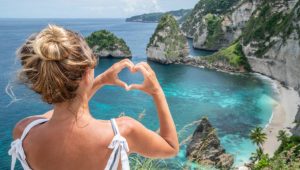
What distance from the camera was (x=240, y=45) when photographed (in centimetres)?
9412

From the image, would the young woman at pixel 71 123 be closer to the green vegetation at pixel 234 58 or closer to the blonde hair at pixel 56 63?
the blonde hair at pixel 56 63

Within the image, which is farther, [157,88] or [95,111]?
[95,111]

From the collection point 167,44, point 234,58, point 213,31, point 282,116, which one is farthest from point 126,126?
point 213,31

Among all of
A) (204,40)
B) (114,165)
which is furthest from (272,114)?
(204,40)

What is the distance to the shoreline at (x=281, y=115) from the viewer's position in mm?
40119

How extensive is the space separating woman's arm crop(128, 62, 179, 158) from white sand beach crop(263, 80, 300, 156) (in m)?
35.9

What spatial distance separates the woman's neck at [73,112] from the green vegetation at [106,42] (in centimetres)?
10707

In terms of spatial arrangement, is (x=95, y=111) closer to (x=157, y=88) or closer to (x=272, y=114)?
(x=272, y=114)

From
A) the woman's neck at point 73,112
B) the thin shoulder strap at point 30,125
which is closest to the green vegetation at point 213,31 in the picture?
the thin shoulder strap at point 30,125

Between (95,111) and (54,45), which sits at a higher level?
(54,45)

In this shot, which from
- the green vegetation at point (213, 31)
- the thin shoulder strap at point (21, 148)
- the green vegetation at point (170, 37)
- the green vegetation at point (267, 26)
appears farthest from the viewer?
the green vegetation at point (213, 31)

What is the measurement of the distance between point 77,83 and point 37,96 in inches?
15.7

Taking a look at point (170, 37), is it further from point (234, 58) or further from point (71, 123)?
point (71, 123)

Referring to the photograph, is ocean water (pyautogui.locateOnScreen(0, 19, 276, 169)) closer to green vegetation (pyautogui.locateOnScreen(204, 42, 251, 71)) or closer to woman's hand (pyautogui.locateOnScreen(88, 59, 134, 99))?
green vegetation (pyautogui.locateOnScreen(204, 42, 251, 71))
